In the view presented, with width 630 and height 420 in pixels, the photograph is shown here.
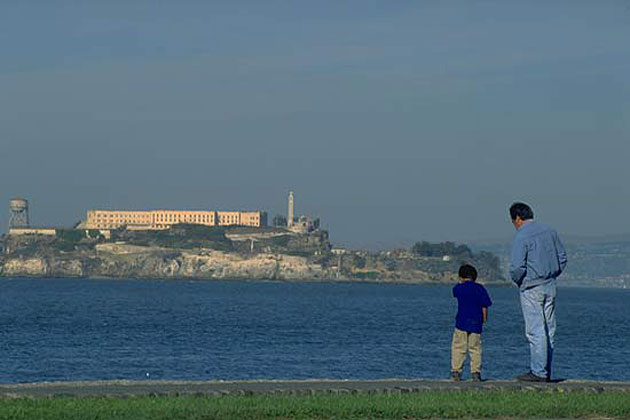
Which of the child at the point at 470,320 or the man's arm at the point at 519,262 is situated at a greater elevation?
the man's arm at the point at 519,262

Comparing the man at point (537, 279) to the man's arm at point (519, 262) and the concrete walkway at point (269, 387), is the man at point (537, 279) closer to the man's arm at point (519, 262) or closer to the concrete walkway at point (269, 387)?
the man's arm at point (519, 262)

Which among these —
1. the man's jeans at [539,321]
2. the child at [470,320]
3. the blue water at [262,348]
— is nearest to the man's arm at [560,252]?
the man's jeans at [539,321]

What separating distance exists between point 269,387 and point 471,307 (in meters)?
3.53

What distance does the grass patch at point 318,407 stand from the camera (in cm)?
1355

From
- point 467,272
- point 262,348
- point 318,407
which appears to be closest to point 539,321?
point 467,272

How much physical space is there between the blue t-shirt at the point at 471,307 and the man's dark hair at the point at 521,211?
1101 mm

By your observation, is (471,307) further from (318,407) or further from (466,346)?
(318,407)

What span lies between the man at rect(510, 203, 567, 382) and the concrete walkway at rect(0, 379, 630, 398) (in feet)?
2.04

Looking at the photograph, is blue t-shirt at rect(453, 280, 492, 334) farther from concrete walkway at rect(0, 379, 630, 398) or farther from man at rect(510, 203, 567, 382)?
concrete walkway at rect(0, 379, 630, 398)

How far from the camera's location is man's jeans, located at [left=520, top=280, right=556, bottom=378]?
17359 mm

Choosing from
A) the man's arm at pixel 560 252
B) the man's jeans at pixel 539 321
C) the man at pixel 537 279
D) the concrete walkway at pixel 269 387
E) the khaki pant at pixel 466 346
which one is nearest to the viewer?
A: the concrete walkway at pixel 269 387

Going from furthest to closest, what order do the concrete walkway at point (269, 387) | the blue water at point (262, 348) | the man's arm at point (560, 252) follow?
the blue water at point (262, 348) → the man's arm at point (560, 252) → the concrete walkway at point (269, 387)

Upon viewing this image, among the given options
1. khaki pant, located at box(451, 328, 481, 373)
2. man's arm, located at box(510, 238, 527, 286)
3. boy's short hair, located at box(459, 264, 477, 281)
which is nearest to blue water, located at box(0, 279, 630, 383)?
boy's short hair, located at box(459, 264, 477, 281)

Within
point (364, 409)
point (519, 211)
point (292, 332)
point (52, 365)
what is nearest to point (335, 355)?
point (52, 365)
